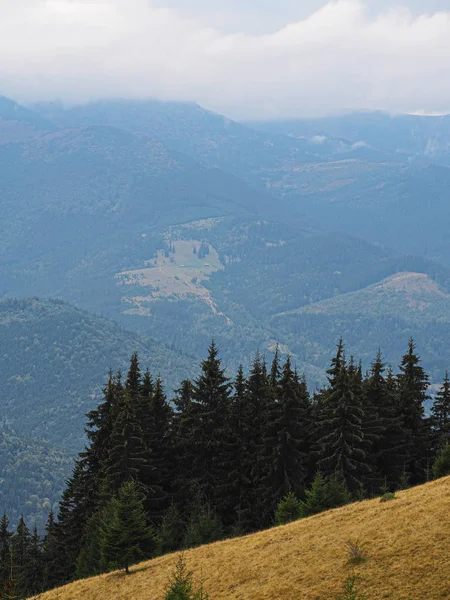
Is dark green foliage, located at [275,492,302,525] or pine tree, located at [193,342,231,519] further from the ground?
pine tree, located at [193,342,231,519]

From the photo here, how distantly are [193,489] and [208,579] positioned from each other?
2427 centimetres

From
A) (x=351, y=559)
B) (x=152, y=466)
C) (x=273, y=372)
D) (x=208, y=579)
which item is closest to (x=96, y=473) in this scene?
(x=152, y=466)

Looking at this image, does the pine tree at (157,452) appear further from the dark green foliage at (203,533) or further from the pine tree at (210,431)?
the dark green foliage at (203,533)

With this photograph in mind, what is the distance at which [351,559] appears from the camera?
3200 centimetres

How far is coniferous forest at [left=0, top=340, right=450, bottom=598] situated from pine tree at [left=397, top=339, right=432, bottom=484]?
10 cm

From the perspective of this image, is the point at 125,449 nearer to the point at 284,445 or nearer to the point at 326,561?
the point at 284,445

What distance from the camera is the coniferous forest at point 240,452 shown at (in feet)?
176

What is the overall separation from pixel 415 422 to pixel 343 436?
12153 mm

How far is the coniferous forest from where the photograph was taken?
53.8m

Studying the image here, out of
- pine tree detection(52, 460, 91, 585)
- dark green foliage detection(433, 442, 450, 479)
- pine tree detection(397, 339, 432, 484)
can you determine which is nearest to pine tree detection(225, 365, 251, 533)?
pine tree detection(52, 460, 91, 585)

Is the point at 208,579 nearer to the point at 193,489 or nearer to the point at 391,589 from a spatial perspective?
the point at 391,589

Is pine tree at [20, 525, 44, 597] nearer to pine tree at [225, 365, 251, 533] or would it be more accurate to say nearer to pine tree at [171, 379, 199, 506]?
pine tree at [171, 379, 199, 506]

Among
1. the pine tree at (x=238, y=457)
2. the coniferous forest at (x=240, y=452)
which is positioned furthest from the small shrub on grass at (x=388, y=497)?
the pine tree at (x=238, y=457)

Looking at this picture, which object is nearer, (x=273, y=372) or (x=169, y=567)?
(x=169, y=567)
